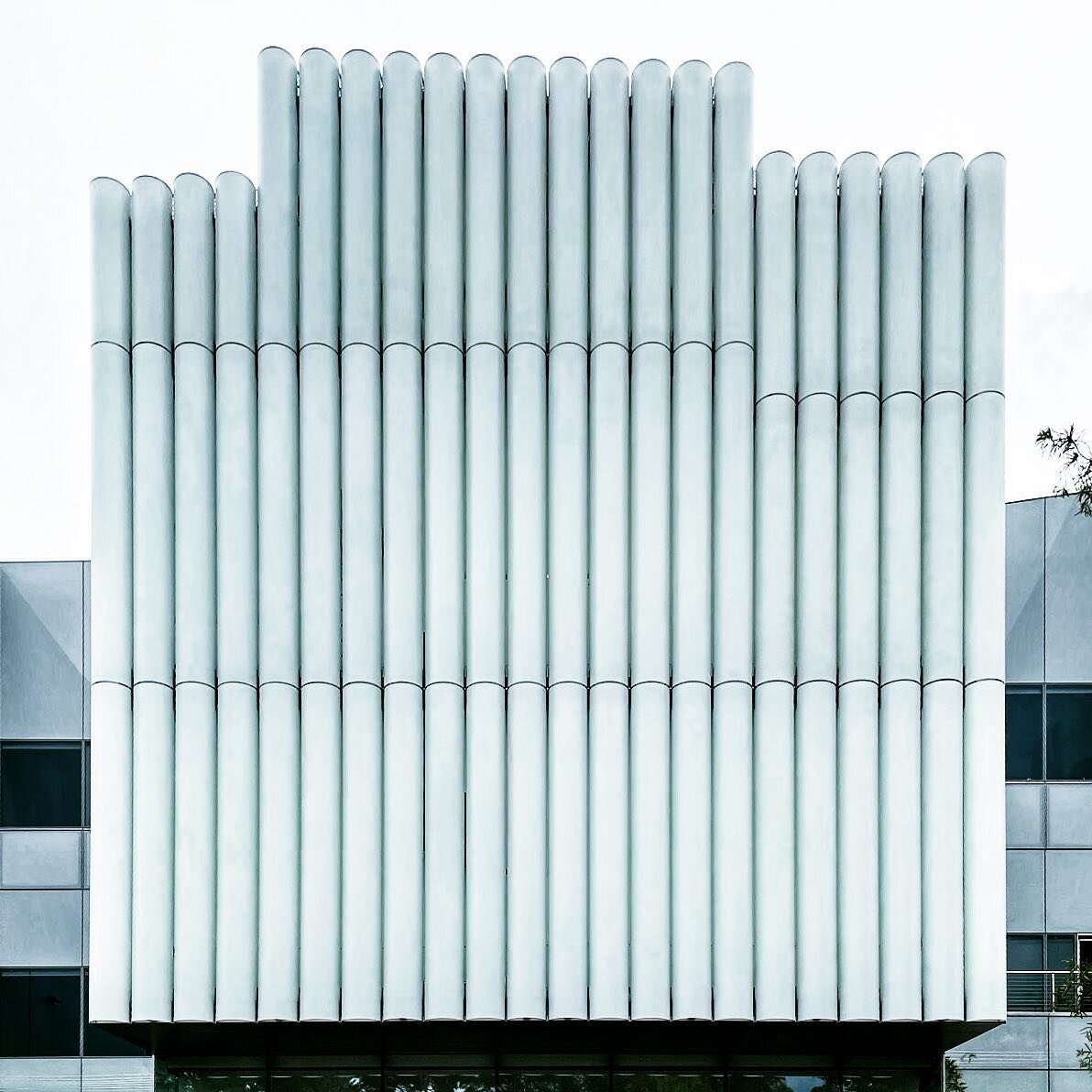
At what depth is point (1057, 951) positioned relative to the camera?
21344mm

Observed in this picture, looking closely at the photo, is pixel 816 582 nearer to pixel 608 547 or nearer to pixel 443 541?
pixel 608 547

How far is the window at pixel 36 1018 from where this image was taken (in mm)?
21781

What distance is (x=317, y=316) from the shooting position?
14.4 metres

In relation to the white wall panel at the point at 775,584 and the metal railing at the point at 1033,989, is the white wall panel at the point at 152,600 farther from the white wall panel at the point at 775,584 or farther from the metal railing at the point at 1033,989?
the metal railing at the point at 1033,989

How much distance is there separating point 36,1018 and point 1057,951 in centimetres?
1783

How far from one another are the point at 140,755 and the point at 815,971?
25.8 feet

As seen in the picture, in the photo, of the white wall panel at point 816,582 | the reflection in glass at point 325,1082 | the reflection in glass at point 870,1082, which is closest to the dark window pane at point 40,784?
the reflection in glass at point 325,1082

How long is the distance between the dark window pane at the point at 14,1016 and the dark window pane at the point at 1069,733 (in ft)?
60.3

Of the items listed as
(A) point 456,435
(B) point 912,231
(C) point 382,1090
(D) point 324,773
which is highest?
(B) point 912,231

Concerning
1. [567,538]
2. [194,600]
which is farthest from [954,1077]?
[194,600]

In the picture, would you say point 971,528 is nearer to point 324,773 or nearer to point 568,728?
point 568,728

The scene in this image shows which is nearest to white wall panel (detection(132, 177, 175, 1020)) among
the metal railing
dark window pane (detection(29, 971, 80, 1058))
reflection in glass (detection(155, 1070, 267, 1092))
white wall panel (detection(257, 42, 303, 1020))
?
white wall panel (detection(257, 42, 303, 1020))

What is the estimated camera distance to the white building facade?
13734 millimetres

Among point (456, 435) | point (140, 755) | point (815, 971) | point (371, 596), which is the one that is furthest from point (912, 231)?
point (140, 755)
